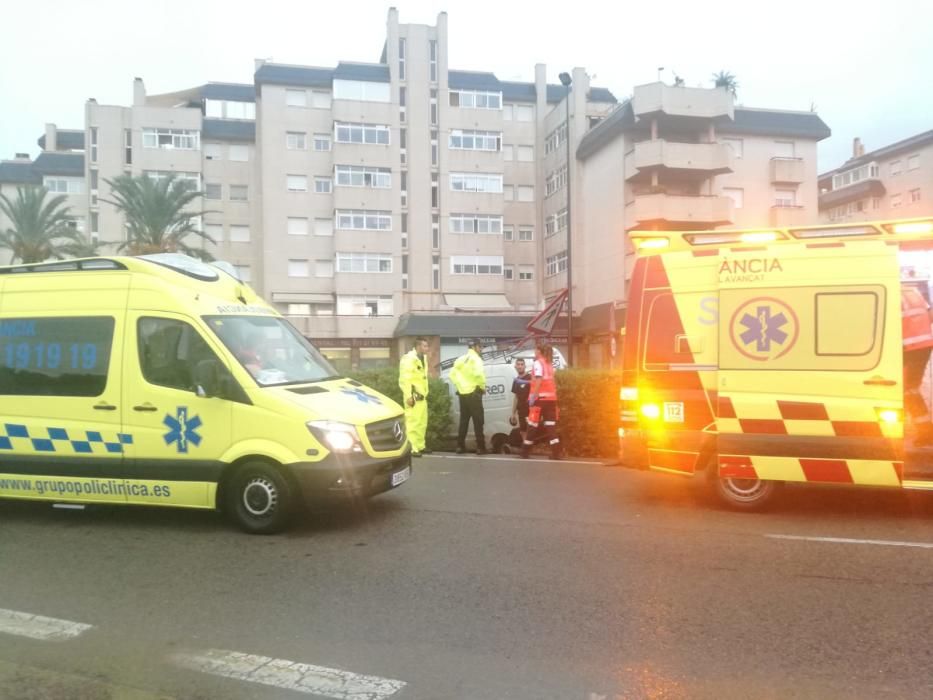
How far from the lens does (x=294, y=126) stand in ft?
156

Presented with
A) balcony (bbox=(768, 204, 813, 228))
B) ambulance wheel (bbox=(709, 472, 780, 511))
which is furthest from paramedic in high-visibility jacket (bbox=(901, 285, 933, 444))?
balcony (bbox=(768, 204, 813, 228))

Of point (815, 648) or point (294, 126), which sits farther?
point (294, 126)

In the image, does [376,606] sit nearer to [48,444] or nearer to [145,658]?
[145,658]

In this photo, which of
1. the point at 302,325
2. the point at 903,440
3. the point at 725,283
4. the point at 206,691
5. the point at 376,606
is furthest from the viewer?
the point at 302,325

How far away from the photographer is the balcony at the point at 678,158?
3788 centimetres

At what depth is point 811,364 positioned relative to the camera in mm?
6953

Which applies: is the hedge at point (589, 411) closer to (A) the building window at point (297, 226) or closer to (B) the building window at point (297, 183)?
(A) the building window at point (297, 226)

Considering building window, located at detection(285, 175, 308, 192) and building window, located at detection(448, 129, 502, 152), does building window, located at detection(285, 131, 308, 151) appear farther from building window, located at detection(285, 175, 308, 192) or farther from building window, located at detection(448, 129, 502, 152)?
building window, located at detection(448, 129, 502, 152)

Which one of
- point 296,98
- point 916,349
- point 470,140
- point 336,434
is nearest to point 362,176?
point 296,98

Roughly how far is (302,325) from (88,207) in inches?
726

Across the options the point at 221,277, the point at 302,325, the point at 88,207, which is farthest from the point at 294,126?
the point at 221,277

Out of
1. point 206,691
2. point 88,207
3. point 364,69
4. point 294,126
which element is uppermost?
point 364,69

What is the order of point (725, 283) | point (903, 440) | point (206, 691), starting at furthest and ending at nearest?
point (725, 283)
point (903, 440)
point (206, 691)

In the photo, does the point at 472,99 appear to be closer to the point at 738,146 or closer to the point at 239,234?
the point at 738,146
